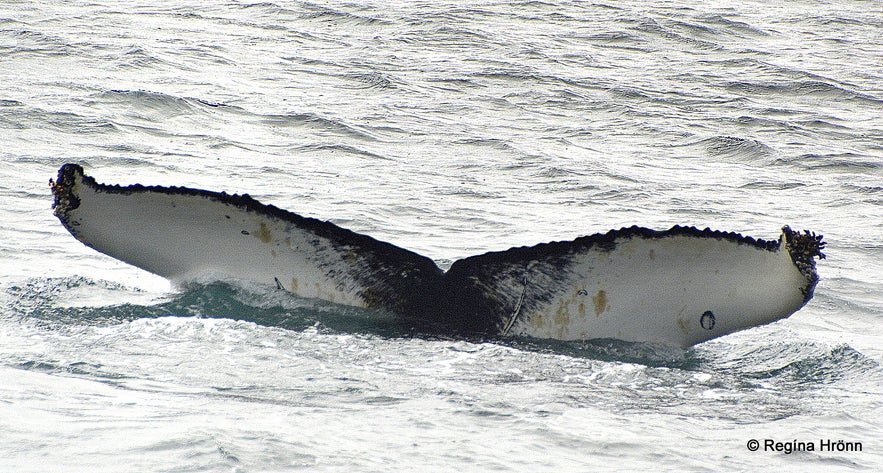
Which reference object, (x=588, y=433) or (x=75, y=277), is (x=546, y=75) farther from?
(x=588, y=433)

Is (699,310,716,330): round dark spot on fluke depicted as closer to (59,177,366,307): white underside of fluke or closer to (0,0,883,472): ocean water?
(0,0,883,472): ocean water

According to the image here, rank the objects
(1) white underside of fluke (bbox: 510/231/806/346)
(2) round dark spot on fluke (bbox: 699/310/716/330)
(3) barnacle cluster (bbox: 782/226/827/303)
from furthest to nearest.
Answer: (2) round dark spot on fluke (bbox: 699/310/716/330) → (1) white underside of fluke (bbox: 510/231/806/346) → (3) barnacle cluster (bbox: 782/226/827/303)

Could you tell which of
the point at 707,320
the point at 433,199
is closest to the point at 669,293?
the point at 707,320

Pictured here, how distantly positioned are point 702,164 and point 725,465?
732 cm

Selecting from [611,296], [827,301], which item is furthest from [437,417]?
[827,301]

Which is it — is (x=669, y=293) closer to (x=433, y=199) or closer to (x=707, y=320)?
(x=707, y=320)

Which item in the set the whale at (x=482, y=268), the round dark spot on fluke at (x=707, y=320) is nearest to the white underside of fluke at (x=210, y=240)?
the whale at (x=482, y=268)

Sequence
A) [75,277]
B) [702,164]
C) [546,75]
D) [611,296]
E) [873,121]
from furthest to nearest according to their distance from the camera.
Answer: [546,75], [873,121], [702,164], [75,277], [611,296]

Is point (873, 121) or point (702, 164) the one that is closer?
point (702, 164)

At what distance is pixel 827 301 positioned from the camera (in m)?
6.52

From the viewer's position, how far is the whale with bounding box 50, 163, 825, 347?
3801 millimetres

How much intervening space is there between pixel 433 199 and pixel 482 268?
4569 mm

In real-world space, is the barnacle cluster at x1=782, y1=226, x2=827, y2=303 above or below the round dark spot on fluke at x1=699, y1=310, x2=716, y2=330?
above

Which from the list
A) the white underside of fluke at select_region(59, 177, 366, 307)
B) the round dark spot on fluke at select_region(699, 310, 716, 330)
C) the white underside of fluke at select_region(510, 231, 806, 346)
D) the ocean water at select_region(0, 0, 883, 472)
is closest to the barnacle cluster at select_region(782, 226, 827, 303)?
the white underside of fluke at select_region(510, 231, 806, 346)
